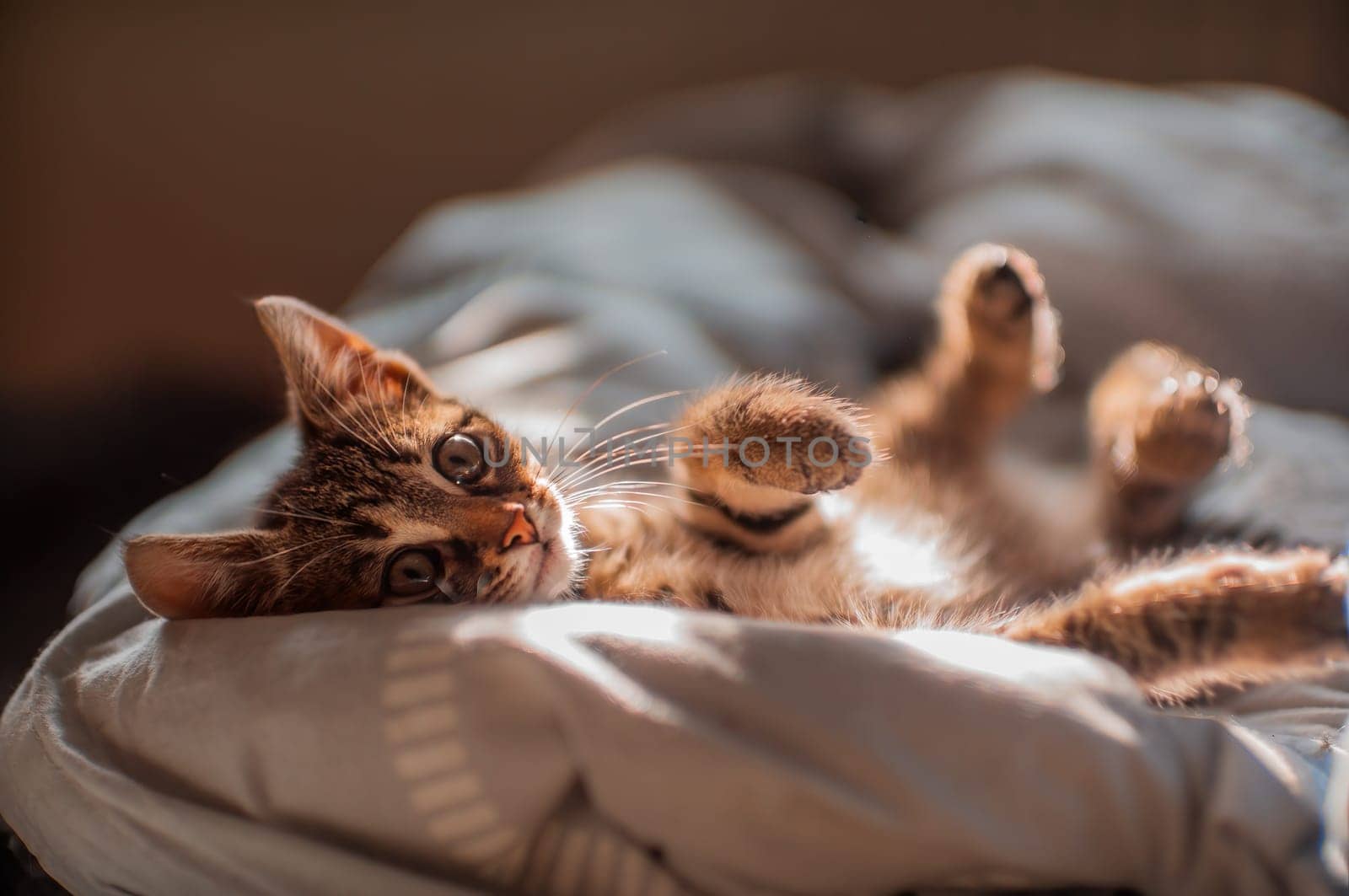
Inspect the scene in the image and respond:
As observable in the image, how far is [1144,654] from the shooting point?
89 cm

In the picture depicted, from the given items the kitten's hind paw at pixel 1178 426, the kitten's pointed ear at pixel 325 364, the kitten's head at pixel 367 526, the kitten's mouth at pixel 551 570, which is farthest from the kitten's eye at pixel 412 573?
the kitten's hind paw at pixel 1178 426

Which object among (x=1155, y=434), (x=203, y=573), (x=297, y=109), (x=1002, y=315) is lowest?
(x=203, y=573)

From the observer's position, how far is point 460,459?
96cm

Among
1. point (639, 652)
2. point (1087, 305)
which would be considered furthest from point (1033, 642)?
point (1087, 305)

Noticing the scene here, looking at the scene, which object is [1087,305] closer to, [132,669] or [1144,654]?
[1144,654]

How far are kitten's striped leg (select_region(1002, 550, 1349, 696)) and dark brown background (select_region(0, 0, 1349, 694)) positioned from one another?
1.67 metres

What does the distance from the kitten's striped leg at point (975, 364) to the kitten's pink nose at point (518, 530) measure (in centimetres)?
70

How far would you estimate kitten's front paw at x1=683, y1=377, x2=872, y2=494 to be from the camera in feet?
2.95

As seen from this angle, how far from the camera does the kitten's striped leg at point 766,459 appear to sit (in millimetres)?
903

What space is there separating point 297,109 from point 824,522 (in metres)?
1.76

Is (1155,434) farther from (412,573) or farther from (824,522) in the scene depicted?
(412,573)

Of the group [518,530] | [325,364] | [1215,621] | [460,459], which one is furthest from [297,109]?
[1215,621]

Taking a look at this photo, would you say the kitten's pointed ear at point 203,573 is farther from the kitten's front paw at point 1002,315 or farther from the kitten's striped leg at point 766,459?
the kitten's front paw at point 1002,315

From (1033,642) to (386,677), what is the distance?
25.3 inches
